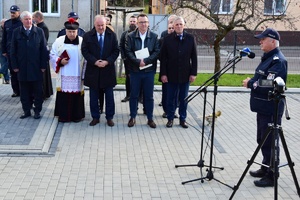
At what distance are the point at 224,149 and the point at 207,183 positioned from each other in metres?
1.68

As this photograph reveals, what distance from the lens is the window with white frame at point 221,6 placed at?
50.9 ft

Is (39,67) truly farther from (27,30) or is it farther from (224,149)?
(224,149)

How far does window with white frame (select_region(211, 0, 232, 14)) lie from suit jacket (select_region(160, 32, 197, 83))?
22.6 ft

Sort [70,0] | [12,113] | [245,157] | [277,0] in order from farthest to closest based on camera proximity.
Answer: [70,0]
[277,0]
[12,113]
[245,157]

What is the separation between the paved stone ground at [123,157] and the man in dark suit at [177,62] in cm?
69

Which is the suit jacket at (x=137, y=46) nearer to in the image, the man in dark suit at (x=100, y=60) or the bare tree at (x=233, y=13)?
the man in dark suit at (x=100, y=60)

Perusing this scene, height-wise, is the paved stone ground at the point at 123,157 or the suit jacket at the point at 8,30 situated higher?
the suit jacket at the point at 8,30

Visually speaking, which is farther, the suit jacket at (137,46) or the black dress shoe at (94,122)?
the black dress shoe at (94,122)

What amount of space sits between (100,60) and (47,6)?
17.6m

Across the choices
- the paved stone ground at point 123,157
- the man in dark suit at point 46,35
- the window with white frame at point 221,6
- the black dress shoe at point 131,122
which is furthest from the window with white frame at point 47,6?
the black dress shoe at point 131,122

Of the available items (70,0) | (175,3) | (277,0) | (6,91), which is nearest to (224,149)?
(6,91)

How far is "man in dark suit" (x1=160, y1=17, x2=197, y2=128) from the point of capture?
8742 mm

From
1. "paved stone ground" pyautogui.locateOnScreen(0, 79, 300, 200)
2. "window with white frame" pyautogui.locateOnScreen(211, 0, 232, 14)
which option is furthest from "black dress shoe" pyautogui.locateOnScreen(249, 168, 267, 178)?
"window with white frame" pyautogui.locateOnScreen(211, 0, 232, 14)

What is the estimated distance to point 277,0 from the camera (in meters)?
17.0
